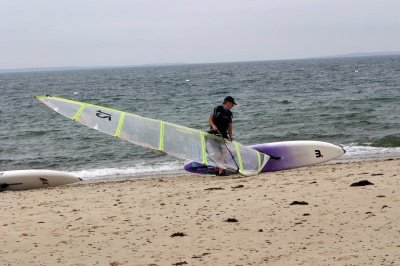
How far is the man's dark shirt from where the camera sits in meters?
9.45

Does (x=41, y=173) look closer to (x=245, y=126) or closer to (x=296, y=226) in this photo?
(x=296, y=226)

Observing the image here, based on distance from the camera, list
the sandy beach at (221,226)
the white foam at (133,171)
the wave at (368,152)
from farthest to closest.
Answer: the wave at (368,152), the white foam at (133,171), the sandy beach at (221,226)

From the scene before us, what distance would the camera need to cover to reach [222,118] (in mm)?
9594

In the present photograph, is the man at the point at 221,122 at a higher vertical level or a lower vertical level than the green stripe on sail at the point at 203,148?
higher

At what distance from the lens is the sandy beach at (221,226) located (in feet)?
15.7

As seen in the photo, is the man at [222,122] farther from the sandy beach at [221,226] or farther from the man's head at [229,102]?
the sandy beach at [221,226]

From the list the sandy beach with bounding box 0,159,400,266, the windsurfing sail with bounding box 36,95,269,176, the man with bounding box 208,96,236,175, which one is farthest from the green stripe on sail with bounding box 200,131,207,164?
the sandy beach with bounding box 0,159,400,266

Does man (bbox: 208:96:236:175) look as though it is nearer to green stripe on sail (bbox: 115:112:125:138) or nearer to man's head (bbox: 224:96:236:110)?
man's head (bbox: 224:96:236:110)

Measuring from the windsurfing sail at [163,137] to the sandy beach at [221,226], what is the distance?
152 cm

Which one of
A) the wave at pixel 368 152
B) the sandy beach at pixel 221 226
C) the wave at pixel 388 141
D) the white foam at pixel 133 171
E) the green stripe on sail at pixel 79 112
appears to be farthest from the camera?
the wave at pixel 388 141

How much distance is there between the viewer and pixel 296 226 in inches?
213

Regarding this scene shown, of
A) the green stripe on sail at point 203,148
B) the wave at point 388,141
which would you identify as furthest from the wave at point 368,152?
the green stripe on sail at point 203,148

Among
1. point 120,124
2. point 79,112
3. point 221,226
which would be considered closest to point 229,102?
point 120,124

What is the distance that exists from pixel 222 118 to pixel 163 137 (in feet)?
3.62
